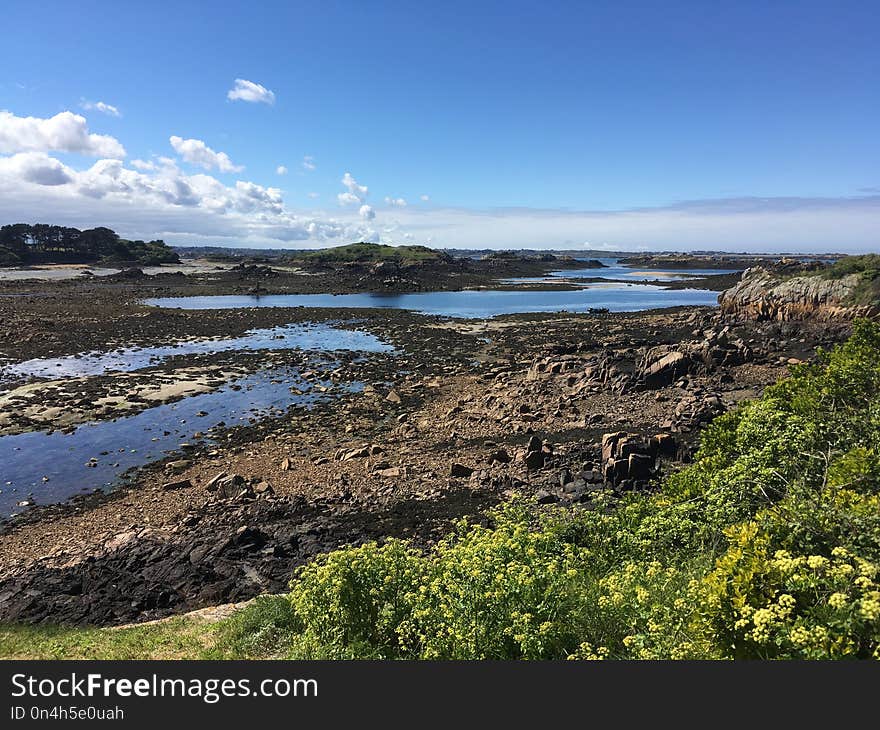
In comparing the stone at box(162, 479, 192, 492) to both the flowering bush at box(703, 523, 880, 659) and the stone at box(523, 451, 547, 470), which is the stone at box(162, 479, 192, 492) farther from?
the flowering bush at box(703, 523, 880, 659)

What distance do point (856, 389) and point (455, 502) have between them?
12030 millimetres

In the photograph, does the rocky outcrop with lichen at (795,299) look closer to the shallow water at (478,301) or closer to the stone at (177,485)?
the shallow water at (478,301)

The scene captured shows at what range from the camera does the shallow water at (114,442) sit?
65.9 feet

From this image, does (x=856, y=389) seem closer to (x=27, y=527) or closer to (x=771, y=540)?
(x=771, y=540)

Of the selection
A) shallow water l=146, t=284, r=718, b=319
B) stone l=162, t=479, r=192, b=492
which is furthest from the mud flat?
shallow water l=146, t=284, r=718, b=319

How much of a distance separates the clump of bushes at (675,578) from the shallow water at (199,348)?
35217 mm

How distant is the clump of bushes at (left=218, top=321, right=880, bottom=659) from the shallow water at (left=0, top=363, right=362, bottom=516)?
49.0 ft

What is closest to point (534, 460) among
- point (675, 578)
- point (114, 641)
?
point (675, 578)

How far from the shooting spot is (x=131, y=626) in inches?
467

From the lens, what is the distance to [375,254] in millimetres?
156625

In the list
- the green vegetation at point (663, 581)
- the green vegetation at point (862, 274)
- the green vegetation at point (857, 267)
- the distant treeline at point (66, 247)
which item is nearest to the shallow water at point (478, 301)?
the green vegetation at point (857, 267)

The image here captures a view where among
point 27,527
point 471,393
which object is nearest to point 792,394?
point 471,393

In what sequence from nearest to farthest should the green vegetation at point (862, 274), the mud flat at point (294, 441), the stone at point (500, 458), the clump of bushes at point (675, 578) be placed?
the clump of bushes at point (675, 578)
the mud flat at point (294, 441)
the stone at point (500, 458)
the green vegetation at point (862, 274)

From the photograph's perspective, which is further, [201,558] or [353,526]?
[353,526]
